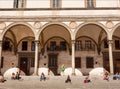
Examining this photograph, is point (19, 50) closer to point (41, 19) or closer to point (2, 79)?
point (41, 19)

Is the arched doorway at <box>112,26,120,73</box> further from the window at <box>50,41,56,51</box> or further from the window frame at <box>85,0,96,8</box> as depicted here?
the window at <box>50,41,56,51</box>

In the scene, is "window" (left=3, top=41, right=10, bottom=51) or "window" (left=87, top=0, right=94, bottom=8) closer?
"window" (left=87, top=0, right=94, bottom=8)

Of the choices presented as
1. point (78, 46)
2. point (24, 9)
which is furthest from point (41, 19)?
point (78, 46)

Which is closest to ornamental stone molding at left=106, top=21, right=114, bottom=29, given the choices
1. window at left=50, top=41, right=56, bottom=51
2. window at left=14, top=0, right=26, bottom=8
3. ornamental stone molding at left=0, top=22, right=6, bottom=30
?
window at left=50, top=41, right=56, bottom=51

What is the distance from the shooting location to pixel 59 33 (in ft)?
91.5

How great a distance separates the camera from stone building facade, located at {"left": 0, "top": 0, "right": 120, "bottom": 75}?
24.0m

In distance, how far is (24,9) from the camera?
25.0 metres

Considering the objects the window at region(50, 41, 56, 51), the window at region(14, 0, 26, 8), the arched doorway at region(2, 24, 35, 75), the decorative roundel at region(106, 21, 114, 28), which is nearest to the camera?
the decorative roundel at region(106, 21, 114, 28)

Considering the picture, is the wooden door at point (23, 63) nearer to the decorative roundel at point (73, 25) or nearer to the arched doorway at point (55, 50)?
the arched doorway at point (55, 50)

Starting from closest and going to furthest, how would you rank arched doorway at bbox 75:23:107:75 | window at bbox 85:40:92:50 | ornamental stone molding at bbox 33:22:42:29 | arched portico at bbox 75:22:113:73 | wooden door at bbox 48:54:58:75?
1. ornamental stone molding at bbox 33:22:42:29
2. arched portico at bbox 75:22:113:73
3. arched doorway at bbox 75:23:107:75
4. wooden door at bbox 48:54:58:75
5. window at bbox 85:40:92:50

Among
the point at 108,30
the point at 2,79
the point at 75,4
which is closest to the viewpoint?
the point at 2,79

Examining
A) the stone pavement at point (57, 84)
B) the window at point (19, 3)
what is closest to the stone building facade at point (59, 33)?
the window at point (19, 3)

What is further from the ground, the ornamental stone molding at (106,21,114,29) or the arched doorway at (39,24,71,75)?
the ornamental stone molding at (106,21,114,29)

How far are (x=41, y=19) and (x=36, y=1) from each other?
3.65m
